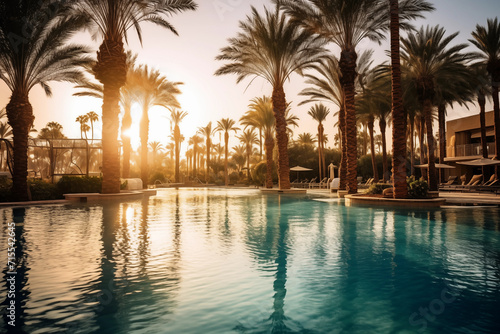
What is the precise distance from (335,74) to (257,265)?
79.1 feet

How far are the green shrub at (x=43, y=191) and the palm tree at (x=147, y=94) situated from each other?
11.3 m

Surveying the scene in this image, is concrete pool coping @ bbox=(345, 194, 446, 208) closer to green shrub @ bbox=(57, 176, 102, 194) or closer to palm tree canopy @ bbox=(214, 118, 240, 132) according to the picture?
green shrub @ bbox=(57, 176, 102, 194)

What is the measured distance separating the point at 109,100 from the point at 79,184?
530 cm

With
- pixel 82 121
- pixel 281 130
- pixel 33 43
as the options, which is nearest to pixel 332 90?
pixel 281 130

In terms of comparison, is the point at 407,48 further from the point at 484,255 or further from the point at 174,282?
the point at 174,282

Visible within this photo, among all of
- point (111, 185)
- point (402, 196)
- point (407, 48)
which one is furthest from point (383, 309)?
point (407, 48)

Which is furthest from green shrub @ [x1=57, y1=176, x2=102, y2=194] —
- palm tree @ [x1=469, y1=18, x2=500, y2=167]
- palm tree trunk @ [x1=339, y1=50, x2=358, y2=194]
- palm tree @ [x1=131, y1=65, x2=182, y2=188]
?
palm tree @ [x1=469, y1=18, x2=500, y2=167]

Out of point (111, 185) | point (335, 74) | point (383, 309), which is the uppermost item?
point (335, 74)

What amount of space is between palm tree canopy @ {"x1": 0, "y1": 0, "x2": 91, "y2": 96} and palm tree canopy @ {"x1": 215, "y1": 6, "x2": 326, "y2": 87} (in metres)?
10.5

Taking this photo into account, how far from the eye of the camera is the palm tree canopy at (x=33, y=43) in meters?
17.2

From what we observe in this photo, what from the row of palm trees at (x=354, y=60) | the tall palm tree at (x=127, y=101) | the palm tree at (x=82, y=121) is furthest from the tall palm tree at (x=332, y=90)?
the palm tree at (x=82, y=121)

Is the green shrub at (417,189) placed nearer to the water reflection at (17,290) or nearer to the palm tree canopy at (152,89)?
the water reflection at (17,290)

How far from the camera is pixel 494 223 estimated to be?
1062cm

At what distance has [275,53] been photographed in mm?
24859
